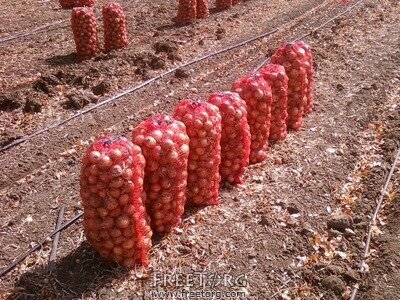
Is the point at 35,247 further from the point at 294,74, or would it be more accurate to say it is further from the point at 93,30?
the point at 93,30

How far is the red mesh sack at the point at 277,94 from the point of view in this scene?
22.0 feet

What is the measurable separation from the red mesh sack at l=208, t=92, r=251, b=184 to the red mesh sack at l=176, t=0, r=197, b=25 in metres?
8.55

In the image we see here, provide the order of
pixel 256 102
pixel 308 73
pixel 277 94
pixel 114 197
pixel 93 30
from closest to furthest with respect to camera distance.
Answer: pixel 114 197, pixel 256 102, pixel 277 94, pixel 308 73, pixel 93 30

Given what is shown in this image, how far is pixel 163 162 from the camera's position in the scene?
15.6 feet

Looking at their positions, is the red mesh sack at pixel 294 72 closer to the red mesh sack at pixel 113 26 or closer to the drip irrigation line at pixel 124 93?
the drip irrigation line at pixel 124 93

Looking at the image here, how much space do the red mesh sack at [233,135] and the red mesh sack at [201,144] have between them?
34 cm

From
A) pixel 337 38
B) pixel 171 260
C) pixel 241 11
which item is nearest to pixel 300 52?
pixel 171 260

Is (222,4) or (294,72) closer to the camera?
(294,72)

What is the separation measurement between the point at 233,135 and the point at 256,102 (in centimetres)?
74

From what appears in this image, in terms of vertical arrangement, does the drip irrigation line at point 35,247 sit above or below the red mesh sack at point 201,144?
below

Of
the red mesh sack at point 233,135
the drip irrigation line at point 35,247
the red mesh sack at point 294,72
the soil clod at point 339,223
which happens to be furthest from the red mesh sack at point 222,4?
the drip irrigation line at point 35,247

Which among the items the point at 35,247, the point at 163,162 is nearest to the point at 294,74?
the point at 163,162

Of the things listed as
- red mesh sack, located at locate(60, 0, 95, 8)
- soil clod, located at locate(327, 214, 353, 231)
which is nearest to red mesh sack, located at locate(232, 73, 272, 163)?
soil clod, located at locate(327, 214, 353, 231)

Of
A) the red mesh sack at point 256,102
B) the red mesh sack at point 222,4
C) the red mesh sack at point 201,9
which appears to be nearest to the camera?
the red mesh sack at point 256,102
